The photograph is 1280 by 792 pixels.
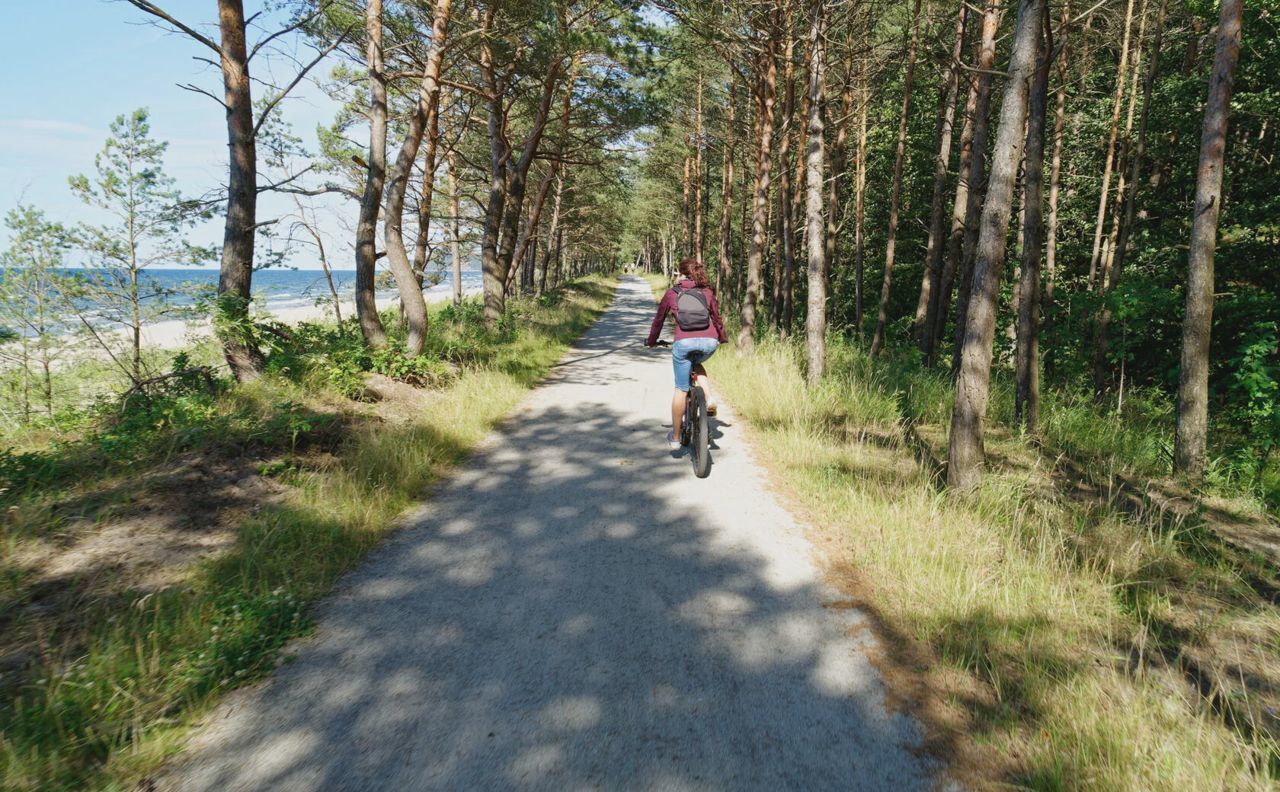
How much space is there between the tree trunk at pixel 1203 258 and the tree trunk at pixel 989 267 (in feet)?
10.8

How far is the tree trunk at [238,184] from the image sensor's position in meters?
→ 6.66

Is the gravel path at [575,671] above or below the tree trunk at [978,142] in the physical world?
below

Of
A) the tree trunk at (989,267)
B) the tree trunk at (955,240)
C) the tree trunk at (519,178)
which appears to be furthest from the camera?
the tree trunk at (519,178)

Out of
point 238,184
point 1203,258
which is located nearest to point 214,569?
point 238,184

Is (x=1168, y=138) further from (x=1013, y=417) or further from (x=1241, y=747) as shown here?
(x=1241, y=747)

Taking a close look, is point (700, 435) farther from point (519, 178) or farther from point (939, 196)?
point (519, 178)

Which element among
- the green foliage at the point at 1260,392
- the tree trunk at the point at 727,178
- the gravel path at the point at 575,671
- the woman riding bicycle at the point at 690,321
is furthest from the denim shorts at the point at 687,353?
the tree trunk at the point at 727,178

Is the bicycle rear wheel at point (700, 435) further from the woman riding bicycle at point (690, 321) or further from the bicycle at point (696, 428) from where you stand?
the woman riding bicycle at point (690, 321)

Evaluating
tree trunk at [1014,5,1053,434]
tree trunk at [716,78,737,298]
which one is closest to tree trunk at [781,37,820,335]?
tree trunk at [716,78,737,298]

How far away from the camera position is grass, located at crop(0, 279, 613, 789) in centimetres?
224

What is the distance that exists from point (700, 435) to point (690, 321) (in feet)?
3.99

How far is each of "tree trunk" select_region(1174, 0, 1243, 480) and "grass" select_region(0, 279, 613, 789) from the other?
8249 millimetres

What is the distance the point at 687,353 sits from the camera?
5.92 meters

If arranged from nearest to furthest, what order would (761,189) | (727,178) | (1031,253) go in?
(1031,253) → (761,189) → (727,178)
